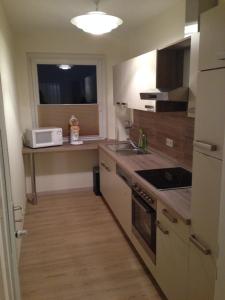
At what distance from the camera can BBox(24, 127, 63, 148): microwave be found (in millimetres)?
3689

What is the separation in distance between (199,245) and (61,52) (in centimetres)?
342

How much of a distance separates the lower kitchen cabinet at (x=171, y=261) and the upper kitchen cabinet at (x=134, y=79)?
4.62 ft

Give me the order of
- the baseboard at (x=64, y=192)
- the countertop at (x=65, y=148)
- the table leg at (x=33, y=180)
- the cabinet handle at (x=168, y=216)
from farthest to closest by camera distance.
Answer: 1. the baseboard at (x=64, y=192)
2. the table leg at (x=33, y=180)
3. the countertop at (x=65, y=148)
4. the cabinet handle at (x=168, y=216)

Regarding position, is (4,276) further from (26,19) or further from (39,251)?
(26,19)

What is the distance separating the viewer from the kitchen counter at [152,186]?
174cm

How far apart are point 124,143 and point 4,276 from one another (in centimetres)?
304

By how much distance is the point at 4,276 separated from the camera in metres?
1.16

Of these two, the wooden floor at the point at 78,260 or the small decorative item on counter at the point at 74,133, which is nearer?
the wooden floor at the point at 78,260

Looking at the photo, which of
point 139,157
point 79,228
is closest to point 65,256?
point 79,228

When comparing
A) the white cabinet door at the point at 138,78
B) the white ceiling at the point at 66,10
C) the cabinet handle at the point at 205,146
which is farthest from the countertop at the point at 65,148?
the cabinet handle at the point at 205,146

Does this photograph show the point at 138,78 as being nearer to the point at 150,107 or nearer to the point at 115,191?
the point at 150,107

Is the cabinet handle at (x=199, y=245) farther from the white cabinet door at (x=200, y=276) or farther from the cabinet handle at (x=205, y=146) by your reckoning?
the cabinet handle at (x=205, y=146)

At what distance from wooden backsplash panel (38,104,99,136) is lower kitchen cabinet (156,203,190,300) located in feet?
8.61

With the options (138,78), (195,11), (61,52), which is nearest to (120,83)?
(138,78)
